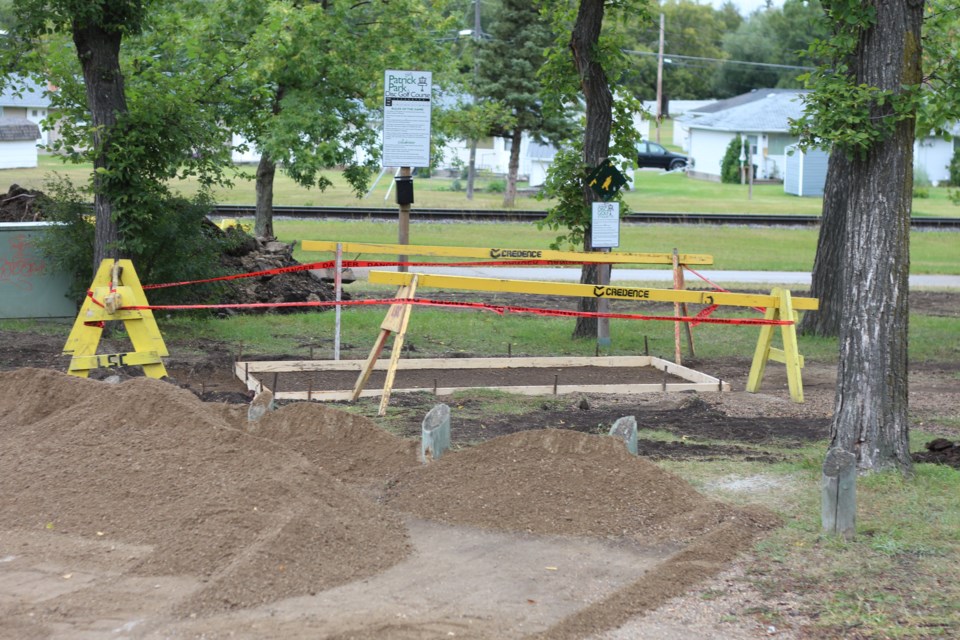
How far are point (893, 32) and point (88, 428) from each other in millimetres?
6050

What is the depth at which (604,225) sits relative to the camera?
14.1m

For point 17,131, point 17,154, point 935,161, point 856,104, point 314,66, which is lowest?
point 856,104

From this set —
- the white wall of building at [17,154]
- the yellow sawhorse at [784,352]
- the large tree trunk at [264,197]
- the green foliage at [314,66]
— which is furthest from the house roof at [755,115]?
the yellow sawhorse at [784,352]

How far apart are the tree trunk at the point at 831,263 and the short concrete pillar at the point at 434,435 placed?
30.5 ft

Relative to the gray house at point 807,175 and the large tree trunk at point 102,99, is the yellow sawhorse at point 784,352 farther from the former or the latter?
the gray house at point 807,175

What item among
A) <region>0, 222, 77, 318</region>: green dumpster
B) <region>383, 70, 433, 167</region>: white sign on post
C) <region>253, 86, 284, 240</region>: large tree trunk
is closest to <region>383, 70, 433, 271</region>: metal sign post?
<region>383, 70, 433, 167</region>: white sign on post

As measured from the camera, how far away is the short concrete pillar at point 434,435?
7.57 meters

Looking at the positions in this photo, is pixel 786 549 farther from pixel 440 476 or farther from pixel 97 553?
pixel 97 553

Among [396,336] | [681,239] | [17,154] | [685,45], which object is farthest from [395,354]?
[685,45]

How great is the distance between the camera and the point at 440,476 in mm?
7250

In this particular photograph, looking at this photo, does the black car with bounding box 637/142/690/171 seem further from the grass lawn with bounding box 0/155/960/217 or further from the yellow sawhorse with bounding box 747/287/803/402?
the yellow sawhorse with bounding box 747/287/803/402

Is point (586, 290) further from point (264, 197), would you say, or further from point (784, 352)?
point (264, 197)

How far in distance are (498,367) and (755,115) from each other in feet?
167

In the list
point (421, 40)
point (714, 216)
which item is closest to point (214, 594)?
point (421, 40)
